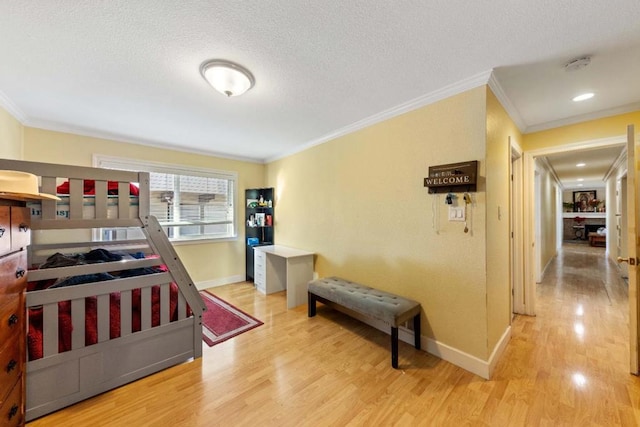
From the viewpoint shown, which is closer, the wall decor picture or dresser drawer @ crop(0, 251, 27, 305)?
dresser drawer @ crop(0, 251, 27, 305)

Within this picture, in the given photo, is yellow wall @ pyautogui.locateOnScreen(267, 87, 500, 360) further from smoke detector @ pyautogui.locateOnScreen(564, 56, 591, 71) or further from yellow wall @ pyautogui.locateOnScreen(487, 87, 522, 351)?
smoke detector @ pyautogui.locateOnScreen(564, 56, 591, 71)

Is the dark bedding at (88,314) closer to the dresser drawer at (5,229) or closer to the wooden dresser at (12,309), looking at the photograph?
the wooden dresser at (12,309)

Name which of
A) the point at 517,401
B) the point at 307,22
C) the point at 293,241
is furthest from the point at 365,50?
the point at 293,241

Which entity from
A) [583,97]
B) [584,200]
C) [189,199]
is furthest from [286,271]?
[584,200]

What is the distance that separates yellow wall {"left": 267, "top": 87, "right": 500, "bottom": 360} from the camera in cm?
200

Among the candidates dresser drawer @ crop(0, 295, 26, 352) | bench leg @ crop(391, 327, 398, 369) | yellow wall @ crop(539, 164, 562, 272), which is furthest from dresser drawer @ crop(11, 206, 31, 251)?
yellow wall @ crop(539, 164, 562, 272)

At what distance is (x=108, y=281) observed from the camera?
71.2 inches

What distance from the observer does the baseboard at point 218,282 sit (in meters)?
4.09

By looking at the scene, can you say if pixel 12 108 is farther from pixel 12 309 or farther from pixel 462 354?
pixel 462 354

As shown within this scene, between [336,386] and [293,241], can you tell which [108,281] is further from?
[293,241]

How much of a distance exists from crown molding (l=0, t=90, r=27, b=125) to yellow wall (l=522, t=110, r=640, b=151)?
5.55m

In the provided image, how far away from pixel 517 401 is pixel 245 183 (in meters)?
4.54

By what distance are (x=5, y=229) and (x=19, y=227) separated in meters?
0.21

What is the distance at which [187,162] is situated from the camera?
4000mm
